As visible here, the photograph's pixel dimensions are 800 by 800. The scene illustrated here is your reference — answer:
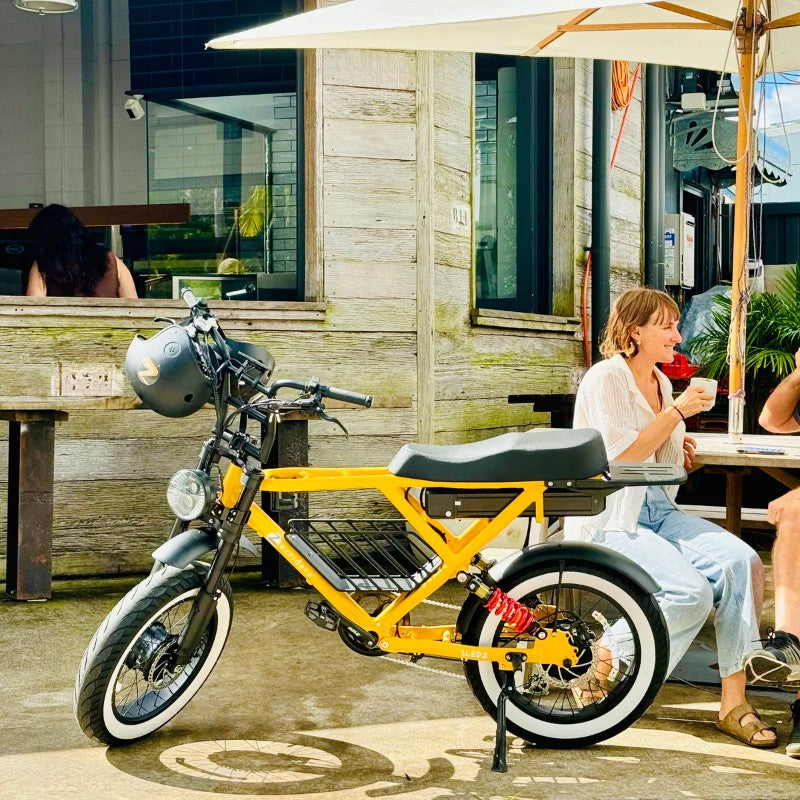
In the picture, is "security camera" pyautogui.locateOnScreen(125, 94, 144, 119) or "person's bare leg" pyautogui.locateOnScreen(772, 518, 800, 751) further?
"security camera" pyautogui.locateOnScreen(125, 94, 144, 119)

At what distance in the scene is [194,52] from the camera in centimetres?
885

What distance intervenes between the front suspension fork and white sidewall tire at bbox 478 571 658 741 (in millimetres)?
756

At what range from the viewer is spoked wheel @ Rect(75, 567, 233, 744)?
10.5ft

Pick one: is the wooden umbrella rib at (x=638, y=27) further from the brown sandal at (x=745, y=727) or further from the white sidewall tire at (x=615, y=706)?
the brown sandal at (x=745, y=727)

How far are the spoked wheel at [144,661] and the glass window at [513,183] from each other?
13.4 ft

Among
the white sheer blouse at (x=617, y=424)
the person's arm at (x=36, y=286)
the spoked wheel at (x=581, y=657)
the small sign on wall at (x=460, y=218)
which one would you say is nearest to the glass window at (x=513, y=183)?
the small sign on wall at (x=460, y=218)

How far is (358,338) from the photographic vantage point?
20.4ft

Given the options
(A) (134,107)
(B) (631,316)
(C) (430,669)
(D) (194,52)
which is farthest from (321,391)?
(A) (134,107)

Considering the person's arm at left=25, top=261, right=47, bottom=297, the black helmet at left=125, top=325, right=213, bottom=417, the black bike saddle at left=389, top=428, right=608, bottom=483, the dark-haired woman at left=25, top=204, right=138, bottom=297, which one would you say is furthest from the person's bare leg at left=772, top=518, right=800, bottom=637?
the person's arm at left=25, top=261, right=47, bottom=297

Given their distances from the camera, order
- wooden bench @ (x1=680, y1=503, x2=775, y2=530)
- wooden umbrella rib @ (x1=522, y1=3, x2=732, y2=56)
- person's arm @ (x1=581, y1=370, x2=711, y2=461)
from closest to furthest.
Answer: person's arm @ (x1=581, y1=370, x2=711, y2=461), wooden umbrella rib @ (x1=522, y1=3, x2=732, y2=56), wooden bench @ (x1=680, y1=503, x2=775, y2=530)

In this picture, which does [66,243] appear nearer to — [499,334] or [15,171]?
[499,334]

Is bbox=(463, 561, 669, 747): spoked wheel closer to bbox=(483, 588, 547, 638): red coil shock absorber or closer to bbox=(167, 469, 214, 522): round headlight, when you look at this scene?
bbox=(483, 588, 547, 638): red coil shock absorber

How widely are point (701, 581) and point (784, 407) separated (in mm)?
899

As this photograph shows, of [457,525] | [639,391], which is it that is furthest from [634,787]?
[457,525]
